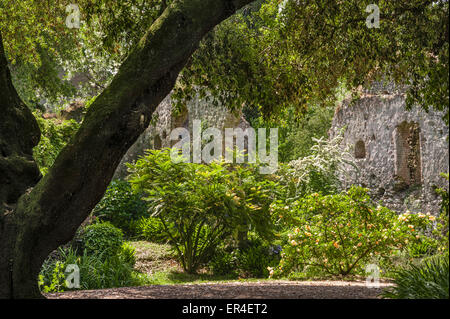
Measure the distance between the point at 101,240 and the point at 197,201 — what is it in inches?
68.9

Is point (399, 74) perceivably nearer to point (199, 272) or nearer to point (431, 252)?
point (431, 252)

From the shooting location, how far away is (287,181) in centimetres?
1313

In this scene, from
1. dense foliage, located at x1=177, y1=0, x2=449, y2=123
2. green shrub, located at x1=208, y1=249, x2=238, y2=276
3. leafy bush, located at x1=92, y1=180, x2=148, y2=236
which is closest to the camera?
dense foliage, located at x1=177, y1=0, x2=449, y2=123

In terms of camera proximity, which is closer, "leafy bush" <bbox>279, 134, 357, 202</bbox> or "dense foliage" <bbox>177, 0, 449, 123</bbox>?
"dense foliage" <bbox>177, 0, 449, 123</bbox>

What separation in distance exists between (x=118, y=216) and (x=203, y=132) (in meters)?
4.21

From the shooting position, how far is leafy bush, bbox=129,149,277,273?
7.97m

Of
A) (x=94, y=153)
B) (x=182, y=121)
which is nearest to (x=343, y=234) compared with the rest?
(x=94, y=153)

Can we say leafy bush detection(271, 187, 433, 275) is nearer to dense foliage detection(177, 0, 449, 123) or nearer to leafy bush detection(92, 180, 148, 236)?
dense foliage detection(177, 0, 449, 123)

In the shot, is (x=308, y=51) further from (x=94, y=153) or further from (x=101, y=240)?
(x=101, y=240)

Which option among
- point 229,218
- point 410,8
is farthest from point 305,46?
point 229,218

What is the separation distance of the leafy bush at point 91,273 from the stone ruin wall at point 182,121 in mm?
7411

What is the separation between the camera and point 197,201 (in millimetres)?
8070

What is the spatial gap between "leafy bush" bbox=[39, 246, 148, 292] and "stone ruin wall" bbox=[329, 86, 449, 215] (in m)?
6.01

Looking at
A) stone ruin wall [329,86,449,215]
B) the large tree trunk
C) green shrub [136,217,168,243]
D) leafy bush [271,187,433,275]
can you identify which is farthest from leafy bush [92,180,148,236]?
the large tree trunk
